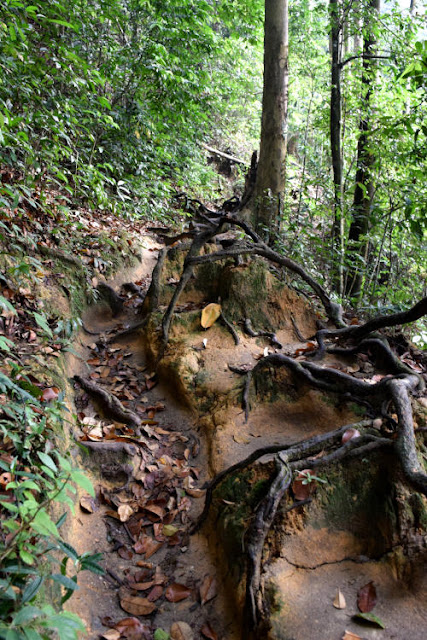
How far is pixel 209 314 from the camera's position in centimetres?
579

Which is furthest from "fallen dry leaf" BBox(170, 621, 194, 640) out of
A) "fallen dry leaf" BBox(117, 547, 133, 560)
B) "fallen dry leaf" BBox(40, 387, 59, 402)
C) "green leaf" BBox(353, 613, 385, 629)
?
"fallen dry leaf" BBox(40, 387, 59, 402)

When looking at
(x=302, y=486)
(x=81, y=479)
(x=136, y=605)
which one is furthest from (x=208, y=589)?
(x=81, y=479)

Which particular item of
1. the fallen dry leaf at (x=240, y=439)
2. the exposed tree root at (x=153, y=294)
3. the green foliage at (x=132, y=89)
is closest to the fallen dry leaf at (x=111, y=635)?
the fallen dry leaf at (x=240, y=439)

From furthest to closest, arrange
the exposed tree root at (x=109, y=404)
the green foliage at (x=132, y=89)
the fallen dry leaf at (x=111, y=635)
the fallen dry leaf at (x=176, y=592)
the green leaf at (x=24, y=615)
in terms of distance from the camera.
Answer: the green foliage at (x=132, y=89), the exposed tree root at (x=109, y=404), the fallen dry leaf at (x=176, y=592), the fallen dry leaf at (x=111, y=635), the green leaf at (x=24, y=615)

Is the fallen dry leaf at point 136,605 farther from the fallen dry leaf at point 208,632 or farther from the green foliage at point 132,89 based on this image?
the green foliage at point 132,89

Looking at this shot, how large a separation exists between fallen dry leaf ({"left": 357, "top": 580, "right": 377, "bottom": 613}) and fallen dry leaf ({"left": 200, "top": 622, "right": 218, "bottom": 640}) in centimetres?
89

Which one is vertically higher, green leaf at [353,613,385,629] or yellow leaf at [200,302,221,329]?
yellow leaf at [200,302,221,329]

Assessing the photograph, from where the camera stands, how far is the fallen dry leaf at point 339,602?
254 centimetres

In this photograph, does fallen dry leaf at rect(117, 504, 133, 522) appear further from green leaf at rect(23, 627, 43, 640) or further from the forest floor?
green leaf at rect(23, 627, 43, 640)

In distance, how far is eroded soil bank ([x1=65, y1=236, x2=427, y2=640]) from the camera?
262 cm

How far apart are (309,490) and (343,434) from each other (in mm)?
508

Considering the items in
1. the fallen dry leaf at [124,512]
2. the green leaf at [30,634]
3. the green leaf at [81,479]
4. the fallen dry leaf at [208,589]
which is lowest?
the fallen dry leaf at [208,589]

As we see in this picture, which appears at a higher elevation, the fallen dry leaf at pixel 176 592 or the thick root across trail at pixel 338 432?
the thick root across trail at pixel 338 432

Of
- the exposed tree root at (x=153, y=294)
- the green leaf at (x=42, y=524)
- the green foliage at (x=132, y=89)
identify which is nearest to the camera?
the green leaf at (x=42, y=524)
